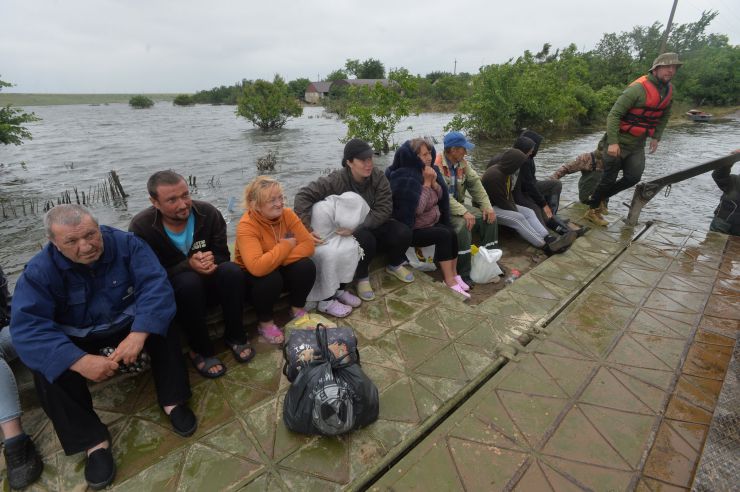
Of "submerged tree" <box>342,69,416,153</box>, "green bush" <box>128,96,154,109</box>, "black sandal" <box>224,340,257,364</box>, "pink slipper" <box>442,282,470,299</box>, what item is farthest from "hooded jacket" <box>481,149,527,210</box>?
"green bush" <box>128,96,154,109</box>

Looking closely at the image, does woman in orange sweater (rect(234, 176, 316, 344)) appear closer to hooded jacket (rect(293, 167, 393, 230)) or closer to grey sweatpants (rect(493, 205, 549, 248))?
hooded jacket (rect(293, 167, 393, 230))

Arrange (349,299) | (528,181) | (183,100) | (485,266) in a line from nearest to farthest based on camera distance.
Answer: (349,299)
(485,266)
(528,181)
(183,100)

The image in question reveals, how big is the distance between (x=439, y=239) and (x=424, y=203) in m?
0.38

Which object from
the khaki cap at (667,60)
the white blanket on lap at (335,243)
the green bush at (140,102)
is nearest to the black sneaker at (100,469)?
the white blanket on lap at (335,243)

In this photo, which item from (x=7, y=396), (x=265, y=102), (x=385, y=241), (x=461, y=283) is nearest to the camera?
(x=7, y=396)

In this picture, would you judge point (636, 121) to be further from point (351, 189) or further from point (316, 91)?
point (316, 91)

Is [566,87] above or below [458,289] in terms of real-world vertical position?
above

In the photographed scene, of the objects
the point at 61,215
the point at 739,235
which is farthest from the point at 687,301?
the point at 61,215

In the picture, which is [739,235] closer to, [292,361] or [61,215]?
[292,361]

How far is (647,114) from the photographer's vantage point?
4.64 metres

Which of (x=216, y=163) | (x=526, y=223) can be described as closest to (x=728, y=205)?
(x=526, y=223)

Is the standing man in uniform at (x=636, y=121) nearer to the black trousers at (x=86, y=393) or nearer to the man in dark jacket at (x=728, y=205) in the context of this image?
the man in dark jacket at (x=728, y=205)

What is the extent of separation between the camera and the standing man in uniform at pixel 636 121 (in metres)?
4.55

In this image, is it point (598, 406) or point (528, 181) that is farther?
point (528, 181)
